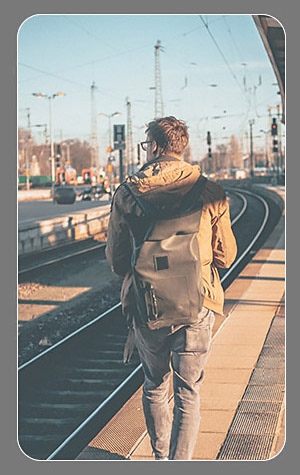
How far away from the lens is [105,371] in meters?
7.53

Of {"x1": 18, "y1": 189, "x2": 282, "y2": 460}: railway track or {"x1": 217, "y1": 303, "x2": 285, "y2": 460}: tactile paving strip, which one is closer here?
{"x1": 217, "y1": 303, "x2": 285, "y2": 460}: tactile paving strip

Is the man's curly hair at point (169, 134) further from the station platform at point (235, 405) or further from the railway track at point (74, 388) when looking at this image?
the railway track at point (74, 388)

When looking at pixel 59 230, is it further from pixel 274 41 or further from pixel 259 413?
pixel 259 413

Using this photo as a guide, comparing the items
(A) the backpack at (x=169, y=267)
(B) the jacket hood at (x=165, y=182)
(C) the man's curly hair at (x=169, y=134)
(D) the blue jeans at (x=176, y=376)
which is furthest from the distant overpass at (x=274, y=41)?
(D) the blue jeans at (x=176, y=376)

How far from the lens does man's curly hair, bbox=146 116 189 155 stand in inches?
135

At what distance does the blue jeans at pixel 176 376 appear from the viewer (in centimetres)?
345

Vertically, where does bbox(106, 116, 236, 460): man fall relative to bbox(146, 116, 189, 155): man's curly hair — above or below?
below

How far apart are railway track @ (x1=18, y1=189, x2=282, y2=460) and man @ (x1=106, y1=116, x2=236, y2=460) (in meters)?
1.82

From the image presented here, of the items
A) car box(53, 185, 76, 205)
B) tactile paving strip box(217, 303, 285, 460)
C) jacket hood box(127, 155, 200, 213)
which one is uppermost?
car box(53, 185, 76, 205)

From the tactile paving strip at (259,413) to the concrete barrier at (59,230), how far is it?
41.2ft

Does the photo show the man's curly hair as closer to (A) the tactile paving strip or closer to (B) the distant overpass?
(A) the tactile paving strip

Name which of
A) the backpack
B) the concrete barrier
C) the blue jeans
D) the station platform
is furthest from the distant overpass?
the concrete barrier

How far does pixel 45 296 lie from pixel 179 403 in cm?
916

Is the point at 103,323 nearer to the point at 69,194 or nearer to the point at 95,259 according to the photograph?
the point at 95,259
